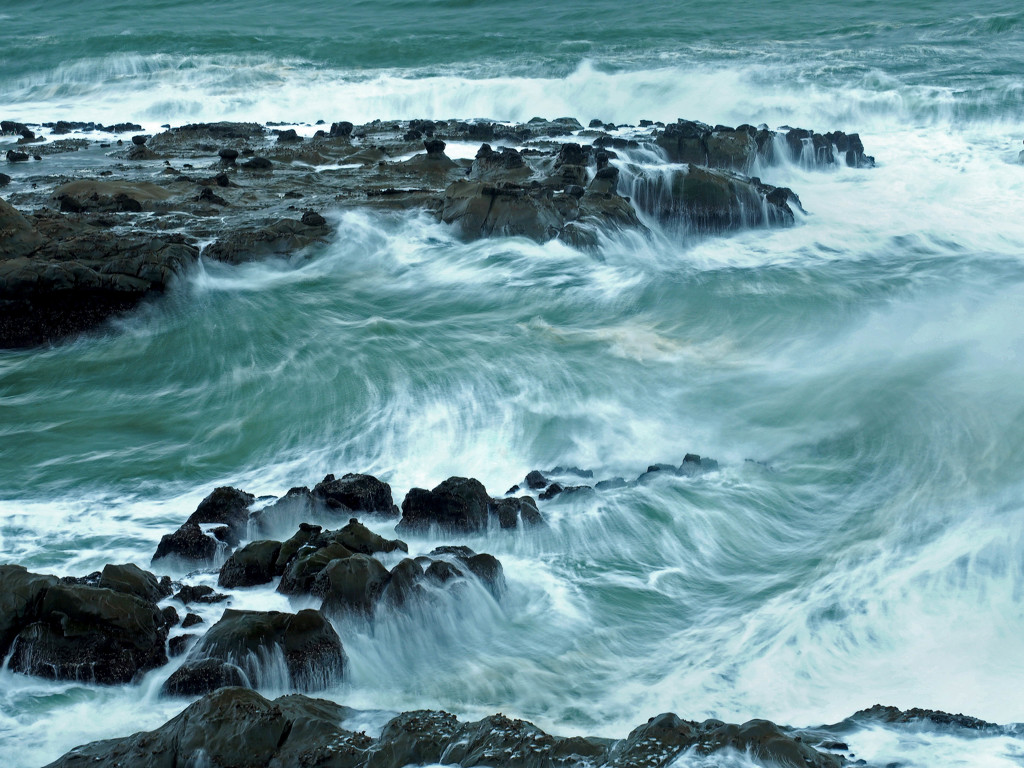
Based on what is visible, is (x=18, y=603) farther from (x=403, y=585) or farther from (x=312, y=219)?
(x=312, y=219)

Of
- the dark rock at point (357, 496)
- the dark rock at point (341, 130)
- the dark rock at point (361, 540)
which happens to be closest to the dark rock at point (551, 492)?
the dark rock at point (357, 496)

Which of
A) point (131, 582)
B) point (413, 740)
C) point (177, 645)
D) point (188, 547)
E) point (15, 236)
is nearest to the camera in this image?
point (413, 740)

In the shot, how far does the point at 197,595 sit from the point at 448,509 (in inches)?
71.8

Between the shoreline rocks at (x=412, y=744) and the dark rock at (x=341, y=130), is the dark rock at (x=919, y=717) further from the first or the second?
the dark rock at (x=341, y=130)

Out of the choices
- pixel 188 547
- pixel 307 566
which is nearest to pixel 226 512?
pixel 188 547

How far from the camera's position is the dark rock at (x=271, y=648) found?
550 centimetres

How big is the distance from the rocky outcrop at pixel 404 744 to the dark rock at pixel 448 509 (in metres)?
2.59

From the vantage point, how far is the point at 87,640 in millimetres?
5590

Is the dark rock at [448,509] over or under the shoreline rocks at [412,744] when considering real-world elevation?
under

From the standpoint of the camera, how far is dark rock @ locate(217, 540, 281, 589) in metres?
6.46

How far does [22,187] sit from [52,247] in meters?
4.71

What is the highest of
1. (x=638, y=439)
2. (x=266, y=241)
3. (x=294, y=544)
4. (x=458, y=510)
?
(x=266, y=241)

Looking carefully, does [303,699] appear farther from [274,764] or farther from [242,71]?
[242,71]

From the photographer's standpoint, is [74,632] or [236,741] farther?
[74,632]
